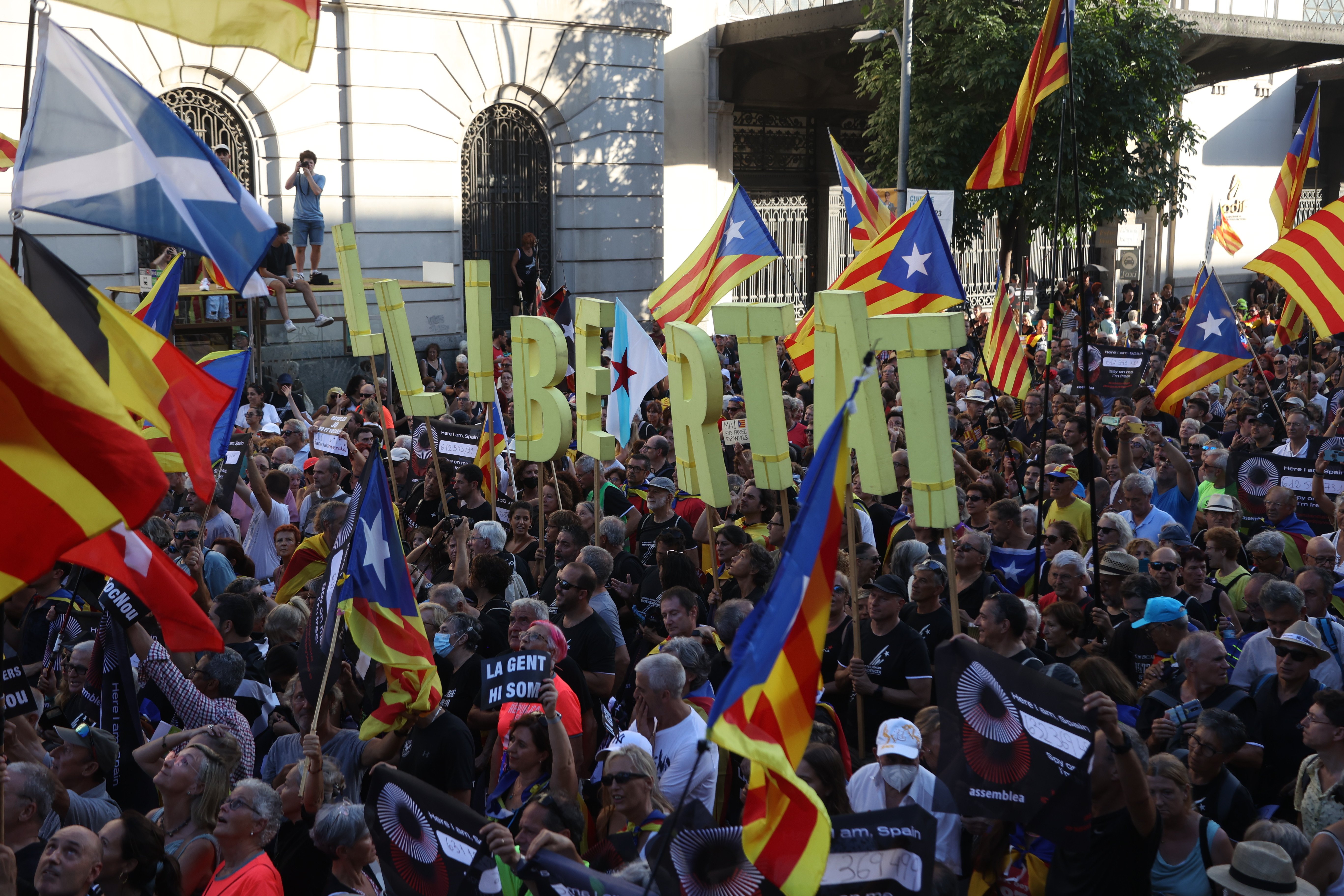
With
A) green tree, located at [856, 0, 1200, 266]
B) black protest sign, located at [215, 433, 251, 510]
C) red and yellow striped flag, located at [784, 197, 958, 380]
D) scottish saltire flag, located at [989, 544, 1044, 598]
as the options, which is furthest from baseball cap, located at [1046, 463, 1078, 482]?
green tree, located at [856, 0, 1200, 266]

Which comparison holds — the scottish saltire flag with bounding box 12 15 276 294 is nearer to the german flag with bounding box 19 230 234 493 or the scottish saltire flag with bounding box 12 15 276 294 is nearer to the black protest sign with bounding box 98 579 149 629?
the german flag with bounding box 19 230 234 493

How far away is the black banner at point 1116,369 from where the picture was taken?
1203 cm

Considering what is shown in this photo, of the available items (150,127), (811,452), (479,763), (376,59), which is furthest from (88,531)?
(376,59)

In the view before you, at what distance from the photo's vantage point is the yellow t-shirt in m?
8.09

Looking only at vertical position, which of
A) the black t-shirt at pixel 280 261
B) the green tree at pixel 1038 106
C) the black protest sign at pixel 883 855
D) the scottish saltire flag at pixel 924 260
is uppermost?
the green tree at pixel 1038 106

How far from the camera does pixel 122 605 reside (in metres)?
5.71

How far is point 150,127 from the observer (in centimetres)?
498

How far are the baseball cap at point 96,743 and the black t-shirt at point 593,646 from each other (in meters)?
2.01

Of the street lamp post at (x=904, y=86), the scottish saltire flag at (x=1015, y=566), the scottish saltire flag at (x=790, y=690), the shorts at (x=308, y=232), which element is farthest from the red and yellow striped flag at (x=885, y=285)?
the shorts at (x=308, y=232)

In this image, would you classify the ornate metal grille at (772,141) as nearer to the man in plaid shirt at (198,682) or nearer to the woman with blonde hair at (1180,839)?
the man in plaid shirt at (198,682)

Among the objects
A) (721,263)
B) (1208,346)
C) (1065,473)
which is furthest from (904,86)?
(1065,473)

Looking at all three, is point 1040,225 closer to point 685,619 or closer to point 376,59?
point 376,59

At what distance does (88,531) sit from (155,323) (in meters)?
4.36

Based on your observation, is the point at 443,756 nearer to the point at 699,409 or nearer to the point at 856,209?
the point at 699,409
